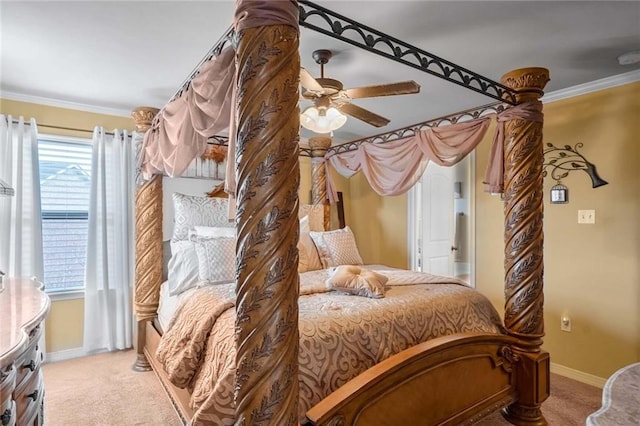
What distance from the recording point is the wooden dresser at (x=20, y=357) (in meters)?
1.01

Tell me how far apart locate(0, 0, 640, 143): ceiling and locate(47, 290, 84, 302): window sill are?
177 cm

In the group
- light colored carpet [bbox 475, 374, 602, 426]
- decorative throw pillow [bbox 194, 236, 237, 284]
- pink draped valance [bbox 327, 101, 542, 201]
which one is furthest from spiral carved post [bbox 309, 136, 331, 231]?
light colored carpet [bbox 475, 374, 602, 426]

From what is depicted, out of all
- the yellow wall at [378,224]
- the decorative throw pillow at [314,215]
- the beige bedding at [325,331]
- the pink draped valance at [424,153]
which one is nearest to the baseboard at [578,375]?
the beige bedding at [325,331]

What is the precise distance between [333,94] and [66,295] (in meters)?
3.04

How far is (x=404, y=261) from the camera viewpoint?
171 inches

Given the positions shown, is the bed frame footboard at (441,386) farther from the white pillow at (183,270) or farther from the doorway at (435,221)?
the doorway at (435,221)

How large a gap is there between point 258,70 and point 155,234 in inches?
87.8

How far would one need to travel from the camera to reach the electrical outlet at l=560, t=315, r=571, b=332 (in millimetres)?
2971

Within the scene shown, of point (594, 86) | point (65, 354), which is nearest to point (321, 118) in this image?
point (594, 86)

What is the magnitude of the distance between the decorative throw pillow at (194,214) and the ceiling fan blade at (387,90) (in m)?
1.47

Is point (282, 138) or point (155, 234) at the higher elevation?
point (282, 138)

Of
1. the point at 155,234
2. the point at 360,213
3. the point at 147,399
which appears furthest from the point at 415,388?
the point at 360,213

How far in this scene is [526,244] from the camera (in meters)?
2.03

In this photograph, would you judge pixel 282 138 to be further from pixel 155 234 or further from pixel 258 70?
pixel 155 234
